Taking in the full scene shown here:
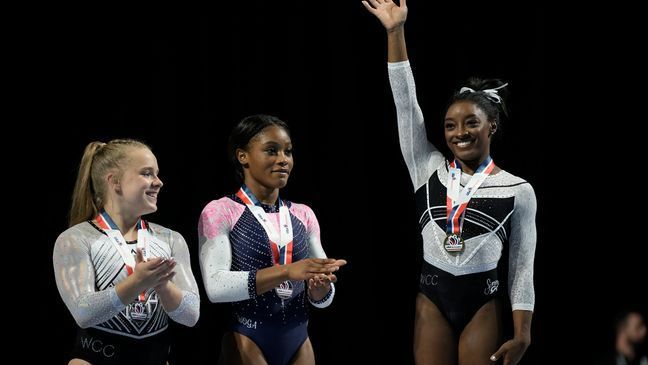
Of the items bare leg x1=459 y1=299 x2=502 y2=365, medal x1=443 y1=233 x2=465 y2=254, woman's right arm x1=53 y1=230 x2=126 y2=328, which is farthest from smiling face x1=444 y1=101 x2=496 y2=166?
woman's right arm x1=53 y1=230 x2=126 y2=328

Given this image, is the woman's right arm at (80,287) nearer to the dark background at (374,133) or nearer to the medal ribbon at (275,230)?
the medal ribbon at (275,230)

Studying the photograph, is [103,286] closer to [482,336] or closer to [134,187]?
[134,187]

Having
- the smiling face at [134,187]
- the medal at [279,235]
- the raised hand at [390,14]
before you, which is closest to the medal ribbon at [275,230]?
the medal at [279,235]

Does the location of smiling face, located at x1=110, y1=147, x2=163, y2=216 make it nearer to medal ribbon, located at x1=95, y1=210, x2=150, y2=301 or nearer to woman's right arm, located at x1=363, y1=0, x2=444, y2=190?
medal ribbon, located at x1=95, y1=210, x2=150, y2=301

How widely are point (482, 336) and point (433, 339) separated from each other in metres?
0.16

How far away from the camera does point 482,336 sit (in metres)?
2.99

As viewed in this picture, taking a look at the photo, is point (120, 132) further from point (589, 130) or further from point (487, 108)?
point (589, 130)

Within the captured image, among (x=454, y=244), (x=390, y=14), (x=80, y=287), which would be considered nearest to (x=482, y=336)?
(x=454, y=244)

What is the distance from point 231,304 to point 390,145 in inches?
59.6

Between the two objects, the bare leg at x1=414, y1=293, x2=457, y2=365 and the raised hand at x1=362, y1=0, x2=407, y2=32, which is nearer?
the bare leg at x1=414, y1=293, x2=457, y2=365

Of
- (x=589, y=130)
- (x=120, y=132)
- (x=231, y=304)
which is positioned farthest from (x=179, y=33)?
(x=589, y=130)

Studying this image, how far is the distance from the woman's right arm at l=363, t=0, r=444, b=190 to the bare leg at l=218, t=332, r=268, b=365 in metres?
0.83

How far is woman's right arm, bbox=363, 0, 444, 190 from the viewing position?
3.20 metres

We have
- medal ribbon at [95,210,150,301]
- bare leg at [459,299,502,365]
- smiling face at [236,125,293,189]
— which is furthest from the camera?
smiling face at [236,125,293,189]
